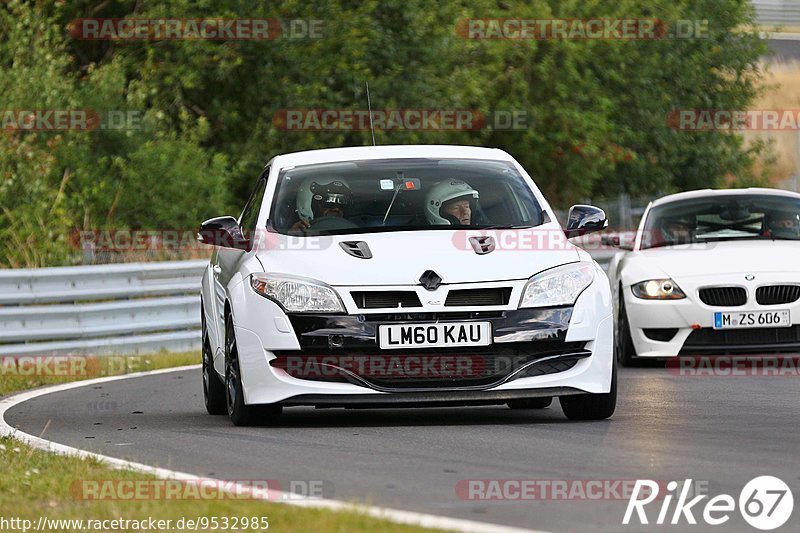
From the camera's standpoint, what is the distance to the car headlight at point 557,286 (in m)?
9.03

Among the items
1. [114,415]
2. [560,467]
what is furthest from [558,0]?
[560,467]

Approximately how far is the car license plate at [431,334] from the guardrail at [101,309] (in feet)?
26.3

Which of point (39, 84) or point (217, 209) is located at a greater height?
point (39, 84)

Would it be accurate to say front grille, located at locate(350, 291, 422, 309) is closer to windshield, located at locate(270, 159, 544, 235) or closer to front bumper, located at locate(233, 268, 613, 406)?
front bumper, located at locate(233, 268, 613, 406)

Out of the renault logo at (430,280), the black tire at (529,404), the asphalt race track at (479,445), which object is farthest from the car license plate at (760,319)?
the renault logo at (430,280)

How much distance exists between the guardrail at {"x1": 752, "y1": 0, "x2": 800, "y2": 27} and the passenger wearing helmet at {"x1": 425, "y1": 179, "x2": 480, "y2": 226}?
61636 millimetres

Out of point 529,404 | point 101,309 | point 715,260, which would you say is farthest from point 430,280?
point 101,309

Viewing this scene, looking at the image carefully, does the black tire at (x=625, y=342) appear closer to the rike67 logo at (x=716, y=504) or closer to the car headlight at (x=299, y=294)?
the car headlight at (x=299, y=294)

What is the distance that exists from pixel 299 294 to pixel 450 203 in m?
1.28

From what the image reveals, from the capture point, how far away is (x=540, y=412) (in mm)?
10234

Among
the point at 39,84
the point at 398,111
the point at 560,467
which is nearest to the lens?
the point at 560,467

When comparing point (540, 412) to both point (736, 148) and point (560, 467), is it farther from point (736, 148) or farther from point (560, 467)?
point (736, 148)

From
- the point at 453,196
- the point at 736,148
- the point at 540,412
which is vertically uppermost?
the point at 453,196

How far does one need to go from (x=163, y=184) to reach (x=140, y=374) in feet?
44.3
